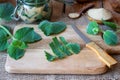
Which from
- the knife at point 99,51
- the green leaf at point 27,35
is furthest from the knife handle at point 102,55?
the green leaf at point 27,35

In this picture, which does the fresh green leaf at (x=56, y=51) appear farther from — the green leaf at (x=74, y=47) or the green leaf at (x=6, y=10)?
the green leaf at (x=6, y=10)

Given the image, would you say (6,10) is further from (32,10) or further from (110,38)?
(110,38)

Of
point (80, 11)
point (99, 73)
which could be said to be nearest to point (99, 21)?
point (80, 11)

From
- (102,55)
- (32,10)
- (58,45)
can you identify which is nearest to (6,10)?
(32,10)

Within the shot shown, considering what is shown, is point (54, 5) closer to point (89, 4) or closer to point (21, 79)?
point (89, 4)

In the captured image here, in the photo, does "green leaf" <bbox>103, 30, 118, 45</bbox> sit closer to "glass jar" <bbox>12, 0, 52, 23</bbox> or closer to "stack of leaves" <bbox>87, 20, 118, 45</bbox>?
"stack of leaves" <bbox>87, 20, 118, 45</bbox>

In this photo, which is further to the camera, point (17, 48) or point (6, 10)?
point (6, 10)
